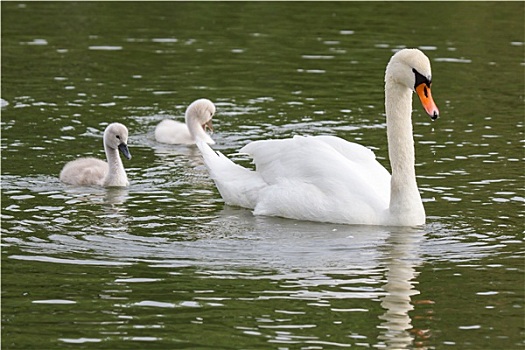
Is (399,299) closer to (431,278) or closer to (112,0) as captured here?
(431,278)

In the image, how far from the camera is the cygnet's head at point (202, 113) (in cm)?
1756

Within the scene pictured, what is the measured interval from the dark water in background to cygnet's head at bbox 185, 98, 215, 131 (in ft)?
1.05

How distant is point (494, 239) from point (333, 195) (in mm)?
1529

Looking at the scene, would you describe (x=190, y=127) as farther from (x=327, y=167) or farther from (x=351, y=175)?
(x=351, y=175)

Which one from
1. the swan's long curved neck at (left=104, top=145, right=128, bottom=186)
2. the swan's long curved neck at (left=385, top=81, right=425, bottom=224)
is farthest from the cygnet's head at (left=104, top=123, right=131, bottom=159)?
the swan's long curved neck at (left=385, top=81, right=425, bottom=224)

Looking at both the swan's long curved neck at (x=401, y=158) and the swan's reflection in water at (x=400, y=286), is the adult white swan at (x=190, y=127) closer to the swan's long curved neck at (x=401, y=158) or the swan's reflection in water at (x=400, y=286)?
the swan's long curved neck at (x=401, y=158)

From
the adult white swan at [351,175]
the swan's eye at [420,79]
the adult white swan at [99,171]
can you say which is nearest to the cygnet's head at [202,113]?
the adult white swan at [99,171]

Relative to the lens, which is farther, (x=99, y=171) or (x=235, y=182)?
(x=99, y=171)

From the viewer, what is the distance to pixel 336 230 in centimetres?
1266

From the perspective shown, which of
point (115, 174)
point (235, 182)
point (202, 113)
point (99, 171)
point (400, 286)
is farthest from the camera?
point (202, 113)

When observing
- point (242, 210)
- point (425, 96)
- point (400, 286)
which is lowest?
point (400, 286)

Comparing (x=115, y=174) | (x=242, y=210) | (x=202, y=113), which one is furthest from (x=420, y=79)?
(x=202, y=113)

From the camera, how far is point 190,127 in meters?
17.7

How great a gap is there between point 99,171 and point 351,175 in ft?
10.8
